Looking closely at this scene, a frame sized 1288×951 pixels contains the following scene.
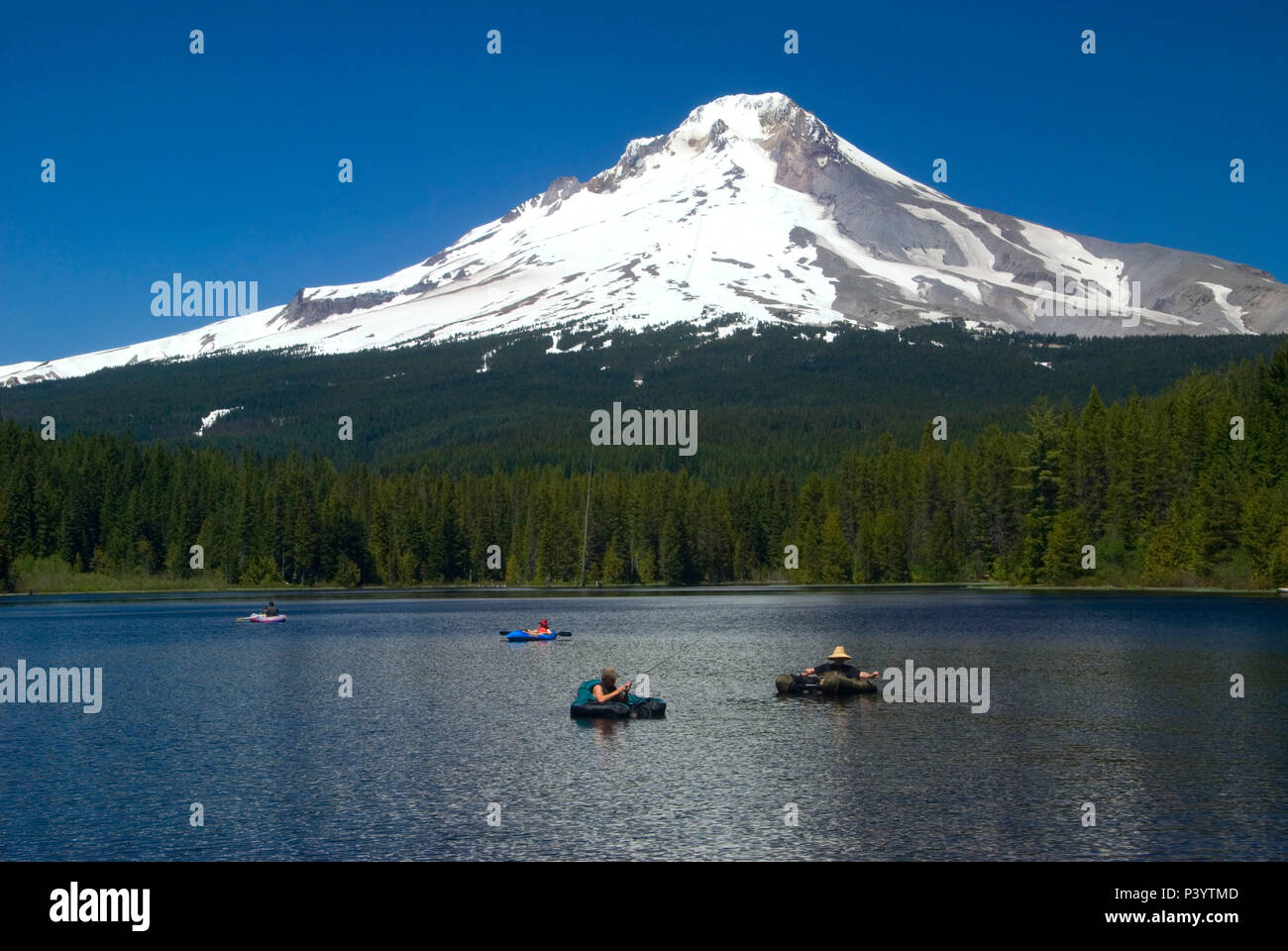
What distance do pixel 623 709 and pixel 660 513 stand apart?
128 metres

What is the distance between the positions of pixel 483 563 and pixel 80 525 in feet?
172

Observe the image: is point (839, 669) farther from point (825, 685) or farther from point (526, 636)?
point (526, 636)

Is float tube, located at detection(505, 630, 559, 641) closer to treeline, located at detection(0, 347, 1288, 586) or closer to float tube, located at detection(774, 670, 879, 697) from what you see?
float tube, located at detection(774, 670, 879, 697)

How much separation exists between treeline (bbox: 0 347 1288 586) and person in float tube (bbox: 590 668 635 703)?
3491 inches

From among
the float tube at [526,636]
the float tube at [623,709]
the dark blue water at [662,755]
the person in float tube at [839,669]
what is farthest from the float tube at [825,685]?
the float tube at [526,636]

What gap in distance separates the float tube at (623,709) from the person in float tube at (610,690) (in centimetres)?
17

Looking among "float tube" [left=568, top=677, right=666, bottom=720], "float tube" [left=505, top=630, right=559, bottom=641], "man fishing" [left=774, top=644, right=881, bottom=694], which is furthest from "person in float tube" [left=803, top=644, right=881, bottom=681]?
"float tube" [left=505, top=630, right=559, bottom=641]

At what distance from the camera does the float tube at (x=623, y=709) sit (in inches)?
1977

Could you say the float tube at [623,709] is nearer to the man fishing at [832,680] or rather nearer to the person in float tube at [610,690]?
the person in float tube at [610,690]

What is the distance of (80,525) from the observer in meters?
168

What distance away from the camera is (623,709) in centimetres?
5019

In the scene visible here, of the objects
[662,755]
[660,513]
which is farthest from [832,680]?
[660,513]
